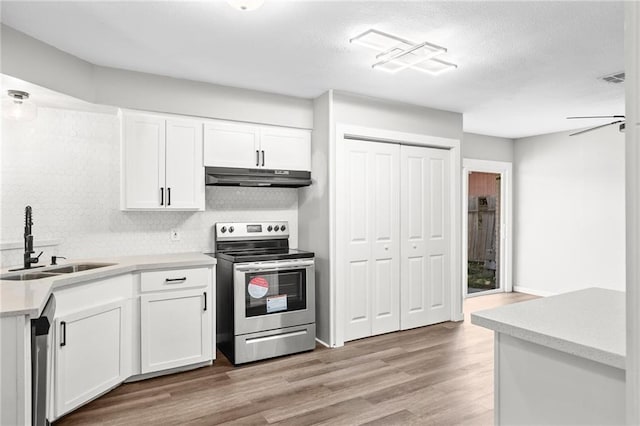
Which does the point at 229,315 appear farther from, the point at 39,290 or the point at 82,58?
the point at 82,58

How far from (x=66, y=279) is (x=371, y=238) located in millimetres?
2621

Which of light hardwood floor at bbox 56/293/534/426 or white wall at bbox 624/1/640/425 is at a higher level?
white wall at bbox 624/1/640/425

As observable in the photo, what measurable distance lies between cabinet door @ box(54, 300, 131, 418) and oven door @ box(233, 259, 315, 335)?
855 millimetres

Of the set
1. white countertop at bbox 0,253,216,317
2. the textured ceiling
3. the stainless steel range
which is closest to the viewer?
white countertop at bbox 0,253,216,317

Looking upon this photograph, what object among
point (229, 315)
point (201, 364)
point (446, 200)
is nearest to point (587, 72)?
point (446, 200)

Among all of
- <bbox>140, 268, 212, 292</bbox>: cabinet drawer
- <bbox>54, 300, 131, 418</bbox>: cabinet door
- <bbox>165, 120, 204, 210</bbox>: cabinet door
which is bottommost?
<bbox>54, 300, 131, 418</bbox>: cabinet door

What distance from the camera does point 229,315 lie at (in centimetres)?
342

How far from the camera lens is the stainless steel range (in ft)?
11.0

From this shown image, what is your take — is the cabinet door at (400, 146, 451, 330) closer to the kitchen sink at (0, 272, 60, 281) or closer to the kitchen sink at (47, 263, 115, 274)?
the kitchen sink at (47, 263, 115, 274)

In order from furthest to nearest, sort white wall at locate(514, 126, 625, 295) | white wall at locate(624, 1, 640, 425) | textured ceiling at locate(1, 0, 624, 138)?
white wall at locate(514, 126, 625, 295)
textured ceiling at locate(1, 0, 624, 138)
white wall at locate(624, 1, 640, 425)

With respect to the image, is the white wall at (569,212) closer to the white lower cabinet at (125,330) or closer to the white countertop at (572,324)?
the white countertop at (572,324)

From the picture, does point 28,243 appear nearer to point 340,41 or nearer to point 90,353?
point 90,353

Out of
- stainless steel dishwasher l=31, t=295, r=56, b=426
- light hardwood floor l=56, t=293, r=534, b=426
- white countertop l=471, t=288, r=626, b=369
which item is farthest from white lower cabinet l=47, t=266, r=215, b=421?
white countertop l=471, t=288, r=626, b=369

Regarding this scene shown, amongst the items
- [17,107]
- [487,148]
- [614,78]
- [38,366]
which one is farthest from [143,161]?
[487,148]
